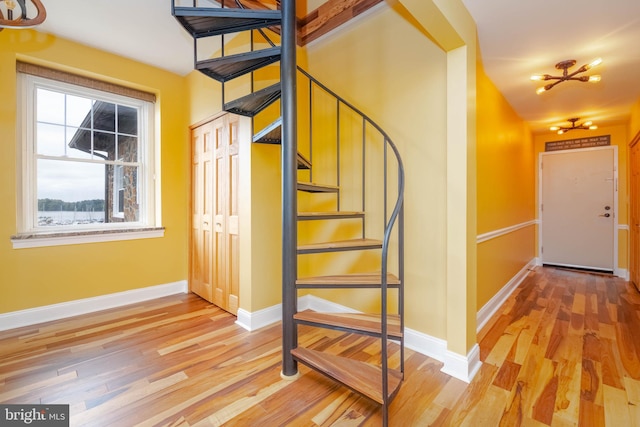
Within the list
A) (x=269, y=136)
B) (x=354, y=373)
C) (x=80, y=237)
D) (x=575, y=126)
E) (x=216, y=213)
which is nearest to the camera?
(x=354, y=373)

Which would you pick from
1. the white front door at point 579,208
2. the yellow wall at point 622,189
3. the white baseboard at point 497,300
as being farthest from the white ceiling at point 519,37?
the white baseboard at point 497,300

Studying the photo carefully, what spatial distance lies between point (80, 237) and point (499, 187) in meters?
4.35

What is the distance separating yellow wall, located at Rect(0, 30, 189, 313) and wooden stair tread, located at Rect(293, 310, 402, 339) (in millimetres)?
2292

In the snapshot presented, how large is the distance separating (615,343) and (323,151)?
9.66 feet

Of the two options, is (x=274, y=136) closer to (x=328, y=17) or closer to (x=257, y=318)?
(x=328, y=17)

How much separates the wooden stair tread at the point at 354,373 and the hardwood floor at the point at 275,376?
14cm

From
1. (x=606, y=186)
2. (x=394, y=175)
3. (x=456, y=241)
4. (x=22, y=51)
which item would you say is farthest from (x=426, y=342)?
(x=606, y=186)

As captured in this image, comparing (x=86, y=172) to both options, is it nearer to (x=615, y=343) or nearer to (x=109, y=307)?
(x=109, y=307)

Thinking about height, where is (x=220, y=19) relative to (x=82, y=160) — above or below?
above

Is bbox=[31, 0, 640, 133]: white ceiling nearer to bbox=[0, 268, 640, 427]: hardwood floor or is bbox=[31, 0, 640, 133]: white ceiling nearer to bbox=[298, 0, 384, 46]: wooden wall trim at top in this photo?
bbox=[298, 0, 384, 46]: wooden wall trim at top

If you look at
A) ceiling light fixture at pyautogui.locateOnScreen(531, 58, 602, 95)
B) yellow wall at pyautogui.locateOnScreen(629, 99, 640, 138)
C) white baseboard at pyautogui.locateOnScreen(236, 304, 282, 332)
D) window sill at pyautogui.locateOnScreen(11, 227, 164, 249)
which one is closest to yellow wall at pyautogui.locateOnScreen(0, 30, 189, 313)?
window sill at pyautogui.locateOnScreen(11, 227, 164, 249)

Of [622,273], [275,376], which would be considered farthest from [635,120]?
[275,376]

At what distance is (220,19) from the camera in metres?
1.71

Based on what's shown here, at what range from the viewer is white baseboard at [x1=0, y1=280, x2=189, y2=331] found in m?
2.46
